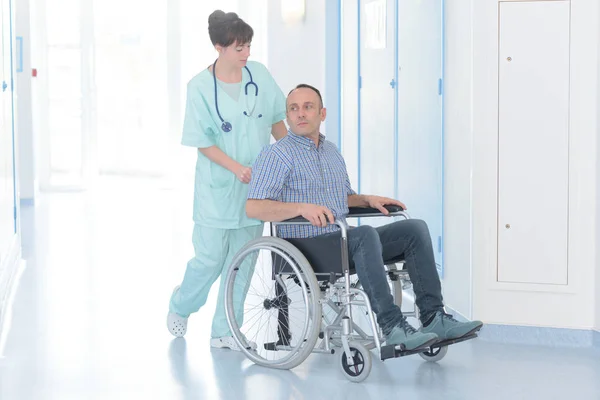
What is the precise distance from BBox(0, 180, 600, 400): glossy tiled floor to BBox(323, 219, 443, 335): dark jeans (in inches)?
8.9

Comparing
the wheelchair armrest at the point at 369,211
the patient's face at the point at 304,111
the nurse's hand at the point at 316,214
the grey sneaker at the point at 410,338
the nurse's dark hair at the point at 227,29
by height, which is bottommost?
the grey sneaker at the point at 410,338

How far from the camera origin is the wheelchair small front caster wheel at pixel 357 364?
2.76 m

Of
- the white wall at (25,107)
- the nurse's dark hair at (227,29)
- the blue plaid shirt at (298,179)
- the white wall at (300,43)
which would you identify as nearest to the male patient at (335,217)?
the blue plaid shirt at (298,179)

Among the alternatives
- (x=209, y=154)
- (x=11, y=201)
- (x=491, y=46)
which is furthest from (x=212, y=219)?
(x=11, y=201)

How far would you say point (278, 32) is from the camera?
589 cm

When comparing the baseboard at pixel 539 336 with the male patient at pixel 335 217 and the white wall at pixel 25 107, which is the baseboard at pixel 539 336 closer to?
the male patient at pixel 335 217

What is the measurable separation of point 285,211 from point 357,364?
52cm

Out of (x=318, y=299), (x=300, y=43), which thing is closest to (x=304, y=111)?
(x=318, y=299)

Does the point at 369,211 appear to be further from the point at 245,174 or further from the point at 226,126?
the point at 226,126

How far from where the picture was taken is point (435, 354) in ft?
9.93

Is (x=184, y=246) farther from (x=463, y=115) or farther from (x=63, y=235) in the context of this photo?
(x=463, y=115)

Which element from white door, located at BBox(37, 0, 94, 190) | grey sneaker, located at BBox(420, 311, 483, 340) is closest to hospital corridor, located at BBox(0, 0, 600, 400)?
grey sneaker, located at BBox(420, 311, 483, 340)

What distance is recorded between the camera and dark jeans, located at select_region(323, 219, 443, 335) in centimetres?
275

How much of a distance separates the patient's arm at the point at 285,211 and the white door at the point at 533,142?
0.91 meters
